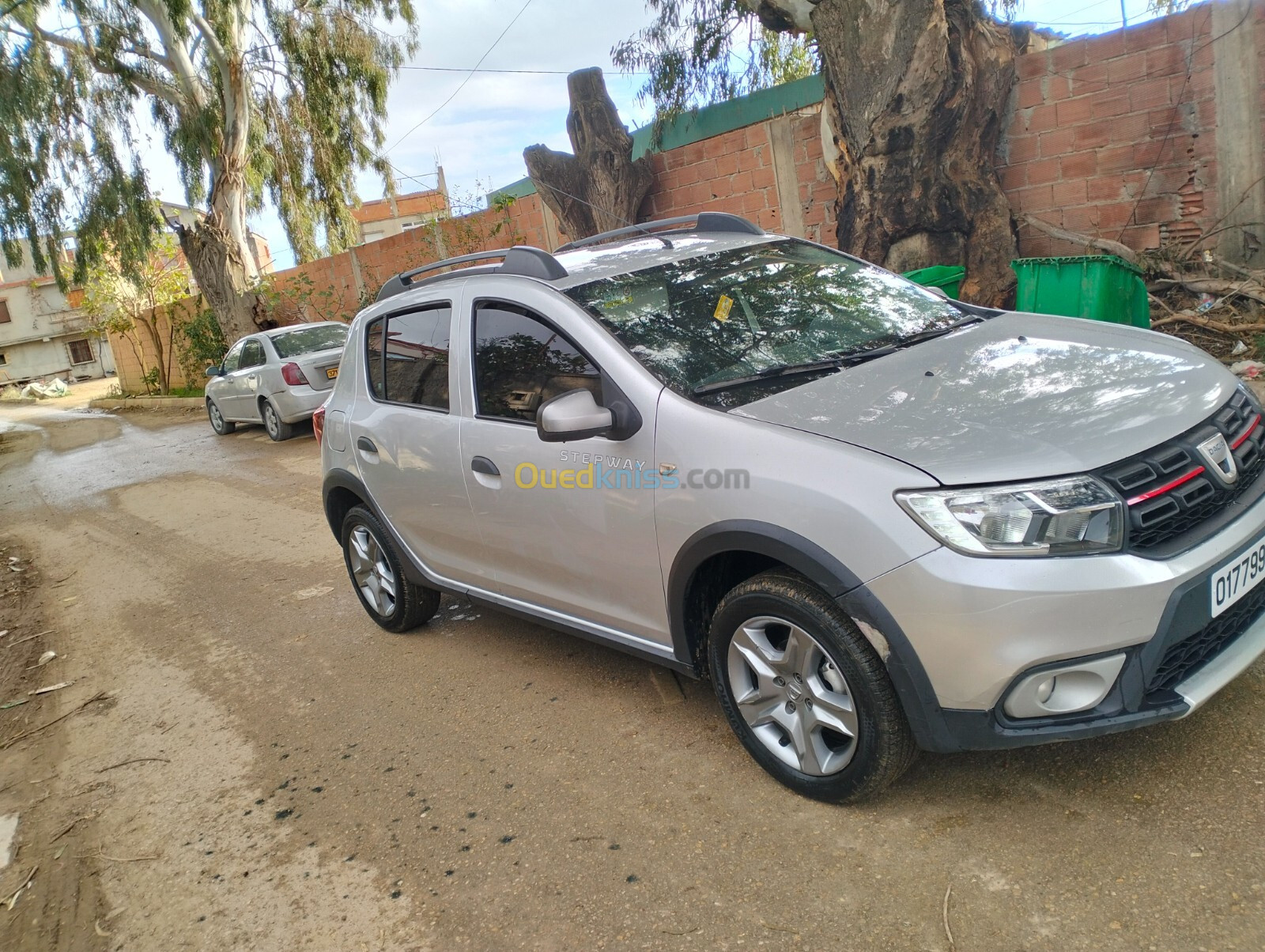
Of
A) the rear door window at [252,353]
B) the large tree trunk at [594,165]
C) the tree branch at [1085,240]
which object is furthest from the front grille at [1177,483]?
the rear door window at [252,353]

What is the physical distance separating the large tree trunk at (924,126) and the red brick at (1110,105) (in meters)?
0.74

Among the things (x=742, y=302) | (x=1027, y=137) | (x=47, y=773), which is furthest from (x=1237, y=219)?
(x=47, y=773)

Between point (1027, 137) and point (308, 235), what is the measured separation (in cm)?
1749

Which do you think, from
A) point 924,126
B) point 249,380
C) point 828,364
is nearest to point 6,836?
point 828,364

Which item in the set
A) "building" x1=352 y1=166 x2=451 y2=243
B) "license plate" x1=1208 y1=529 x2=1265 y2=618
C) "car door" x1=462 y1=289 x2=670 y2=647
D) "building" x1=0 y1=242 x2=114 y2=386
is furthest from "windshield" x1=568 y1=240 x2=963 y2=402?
"building" x1=0 y1=242 x2=114 y2=386

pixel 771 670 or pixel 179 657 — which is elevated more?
pixel 771 670

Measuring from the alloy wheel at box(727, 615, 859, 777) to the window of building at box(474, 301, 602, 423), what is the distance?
3.23 feet

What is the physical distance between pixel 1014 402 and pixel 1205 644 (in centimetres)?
83

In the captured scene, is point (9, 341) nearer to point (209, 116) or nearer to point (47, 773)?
point (209, 116)

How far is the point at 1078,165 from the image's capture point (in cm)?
790

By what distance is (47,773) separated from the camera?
13.9ft

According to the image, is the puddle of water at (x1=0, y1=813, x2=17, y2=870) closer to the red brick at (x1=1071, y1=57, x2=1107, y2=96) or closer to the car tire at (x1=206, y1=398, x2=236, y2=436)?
the red brick at (x1=1071, y1=57, x2=1107, y2=96)

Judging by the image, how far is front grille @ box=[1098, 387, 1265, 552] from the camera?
2.51m

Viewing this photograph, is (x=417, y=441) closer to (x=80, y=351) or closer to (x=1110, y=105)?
(x=1110, y=105)
